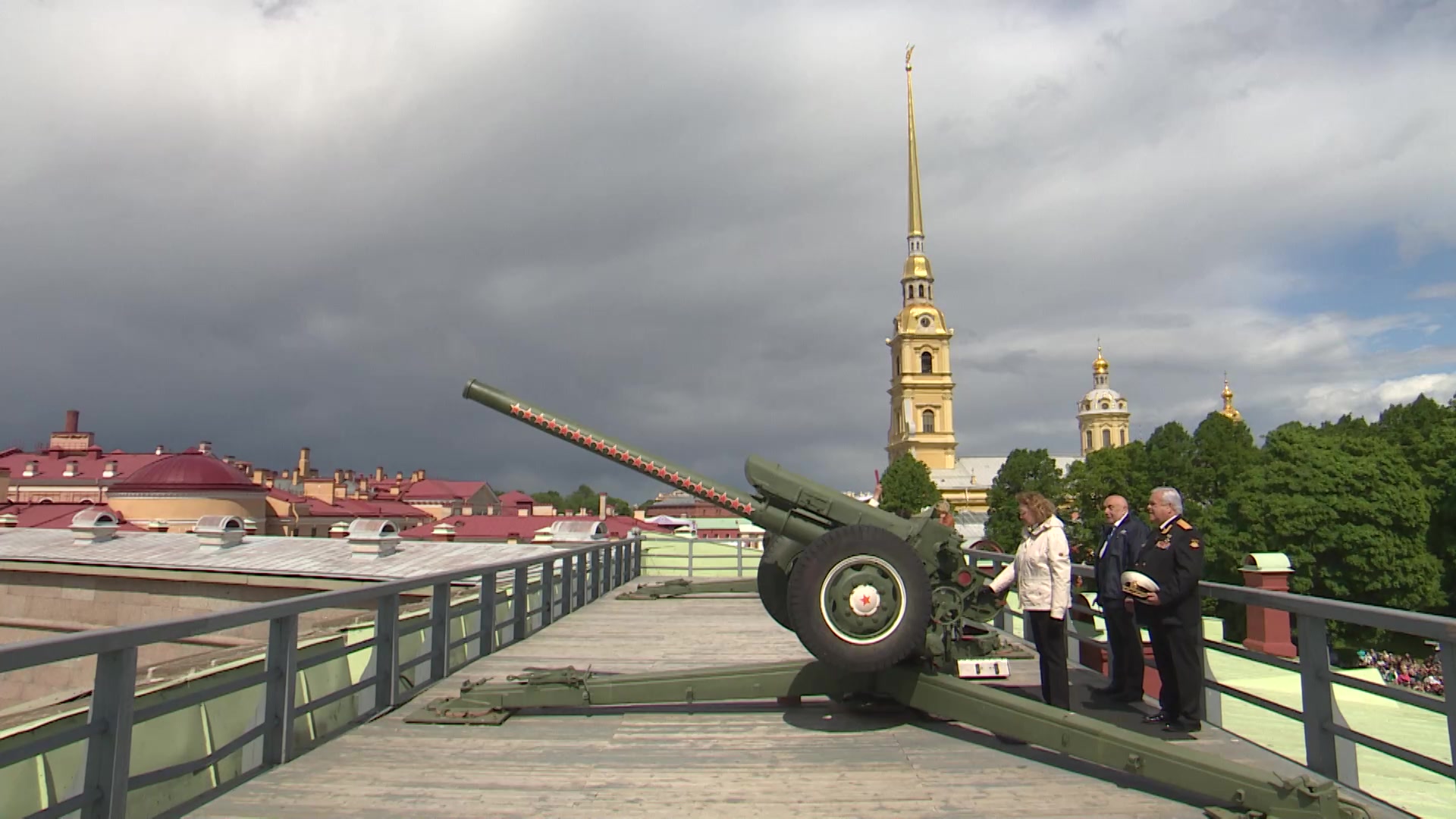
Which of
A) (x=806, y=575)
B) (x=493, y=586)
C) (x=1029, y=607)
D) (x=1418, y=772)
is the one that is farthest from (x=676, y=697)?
(x=1418, y=772)

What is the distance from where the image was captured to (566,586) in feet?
41.1

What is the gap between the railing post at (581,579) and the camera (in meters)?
13.4

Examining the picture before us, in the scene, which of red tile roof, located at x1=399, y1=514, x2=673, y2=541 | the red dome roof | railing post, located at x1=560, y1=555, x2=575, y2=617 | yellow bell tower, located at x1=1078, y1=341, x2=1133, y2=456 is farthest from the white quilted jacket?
yellow bell tower, located at x1=1078, y1=341, x2=1133, y2=456

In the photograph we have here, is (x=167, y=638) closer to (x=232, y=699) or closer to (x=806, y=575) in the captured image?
(x=232, y=699)

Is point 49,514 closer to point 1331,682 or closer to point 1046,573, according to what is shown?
point 1046,573

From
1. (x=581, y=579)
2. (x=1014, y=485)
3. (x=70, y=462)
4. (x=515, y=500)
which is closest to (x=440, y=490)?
(x=515, y=500)

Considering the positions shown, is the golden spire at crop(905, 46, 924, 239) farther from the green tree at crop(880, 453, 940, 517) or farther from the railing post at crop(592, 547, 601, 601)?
the railing post at crop(592, 547, 601, 601)

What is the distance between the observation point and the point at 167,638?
13.0ft

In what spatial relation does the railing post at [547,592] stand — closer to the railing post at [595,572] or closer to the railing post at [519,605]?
the railing post at [519,605]

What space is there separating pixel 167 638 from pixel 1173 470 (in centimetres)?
5772

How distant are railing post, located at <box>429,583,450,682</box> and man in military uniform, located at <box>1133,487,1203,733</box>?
511 cm

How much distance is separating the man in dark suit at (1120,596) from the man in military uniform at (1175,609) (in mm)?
338

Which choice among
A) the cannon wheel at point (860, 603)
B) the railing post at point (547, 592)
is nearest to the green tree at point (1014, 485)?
the railing post at point (547, 592)

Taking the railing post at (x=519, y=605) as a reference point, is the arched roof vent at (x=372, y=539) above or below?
above
